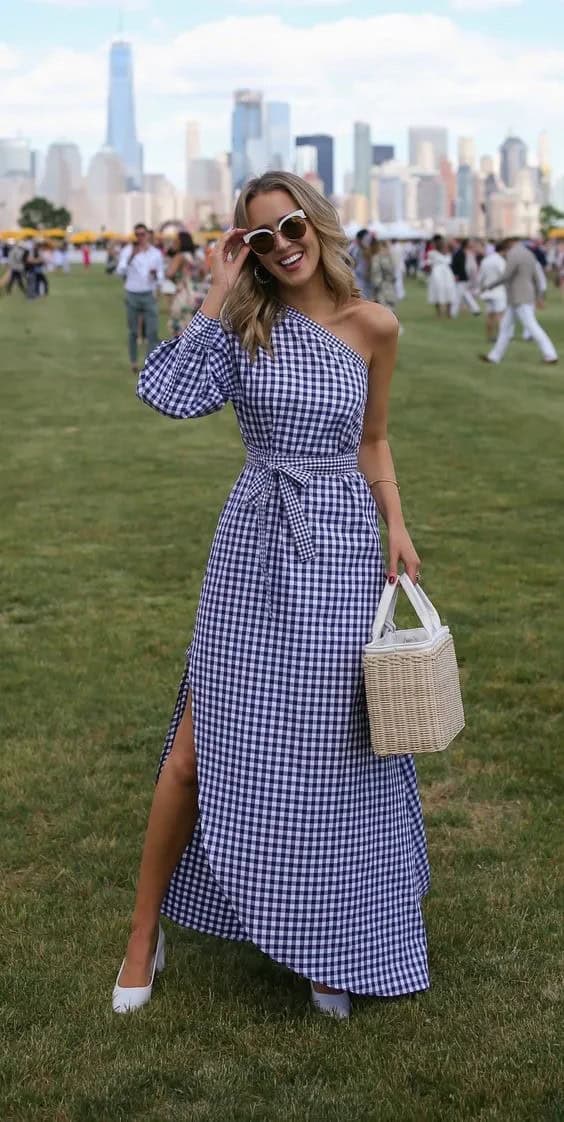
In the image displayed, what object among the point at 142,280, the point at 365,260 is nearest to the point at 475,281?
the point at 365,260

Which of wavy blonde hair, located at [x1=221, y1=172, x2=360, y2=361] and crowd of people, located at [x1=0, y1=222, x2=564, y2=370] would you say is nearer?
wavy blonde hair, located at [x1=221, y1=172, x2=360, y2=361]

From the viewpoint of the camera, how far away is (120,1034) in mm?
3619

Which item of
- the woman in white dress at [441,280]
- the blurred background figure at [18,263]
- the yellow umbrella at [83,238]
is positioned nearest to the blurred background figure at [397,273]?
the woman in white dress at [441,280]

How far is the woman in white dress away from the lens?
104ft

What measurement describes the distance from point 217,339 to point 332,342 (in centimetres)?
27

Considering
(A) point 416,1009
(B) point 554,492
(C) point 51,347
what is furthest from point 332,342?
(C) point 51,347

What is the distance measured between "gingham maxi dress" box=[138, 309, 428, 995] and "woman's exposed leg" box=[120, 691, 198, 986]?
0.09 metres

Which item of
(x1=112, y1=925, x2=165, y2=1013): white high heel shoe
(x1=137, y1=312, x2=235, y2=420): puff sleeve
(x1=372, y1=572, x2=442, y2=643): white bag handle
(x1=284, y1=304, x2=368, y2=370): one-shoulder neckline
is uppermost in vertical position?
(x1=284, y1=304, x2=368, y2=370): one-shoulder neckline

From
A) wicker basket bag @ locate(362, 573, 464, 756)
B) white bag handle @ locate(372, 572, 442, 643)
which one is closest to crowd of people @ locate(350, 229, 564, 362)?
white bag handle @ locate(372, 572, 442, 643)

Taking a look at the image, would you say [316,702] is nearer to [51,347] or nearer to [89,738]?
[89,738]

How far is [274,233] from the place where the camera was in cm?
350

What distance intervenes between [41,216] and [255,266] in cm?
14739

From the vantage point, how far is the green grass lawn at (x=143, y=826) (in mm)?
3406

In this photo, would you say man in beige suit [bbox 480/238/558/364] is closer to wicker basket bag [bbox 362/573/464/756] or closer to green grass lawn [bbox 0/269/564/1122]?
green grass lawn [bbox 0/269/564/1122]
